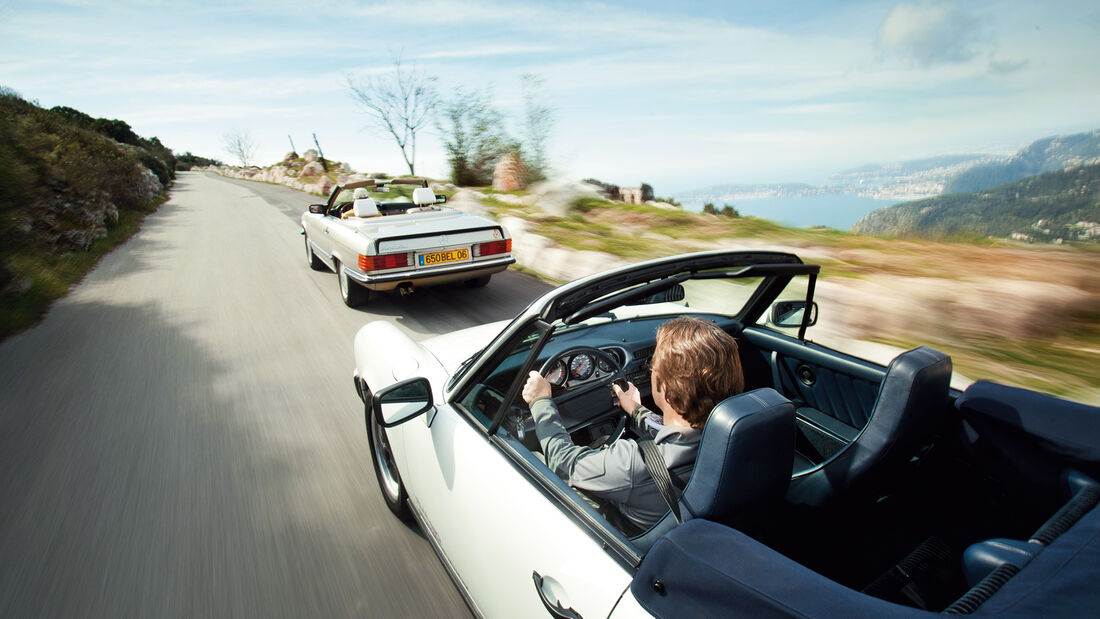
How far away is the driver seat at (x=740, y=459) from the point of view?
45.9 inches

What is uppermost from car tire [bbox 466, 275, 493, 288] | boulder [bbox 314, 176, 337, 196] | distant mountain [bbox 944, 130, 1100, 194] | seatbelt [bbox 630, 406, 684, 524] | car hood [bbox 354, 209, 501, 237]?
distant mountain [bbox 944, 130, 1100, 194]

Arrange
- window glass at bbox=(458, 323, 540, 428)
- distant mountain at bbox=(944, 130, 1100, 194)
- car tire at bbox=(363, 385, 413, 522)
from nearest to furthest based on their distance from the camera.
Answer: window glass at bbox=(458, 323, 540, 428), car tire at bbox=(363, 385, 413, 522), distant mountain at bbox=(944, 130, 1100, 194)

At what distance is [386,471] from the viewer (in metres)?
2.66

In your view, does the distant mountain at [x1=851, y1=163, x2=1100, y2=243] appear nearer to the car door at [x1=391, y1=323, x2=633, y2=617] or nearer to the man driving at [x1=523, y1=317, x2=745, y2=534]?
the man driving at [x1=523, y1=317, x2=745, y2=534]

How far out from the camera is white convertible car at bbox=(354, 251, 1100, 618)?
3.19 feet

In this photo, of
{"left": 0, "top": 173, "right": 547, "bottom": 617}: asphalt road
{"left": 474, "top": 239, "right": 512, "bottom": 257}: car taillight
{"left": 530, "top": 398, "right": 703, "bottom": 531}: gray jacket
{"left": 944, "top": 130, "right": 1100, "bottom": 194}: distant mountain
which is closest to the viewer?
{"left": 530, "top": 398, "right": 703, "bottom": 531}: gray jacket

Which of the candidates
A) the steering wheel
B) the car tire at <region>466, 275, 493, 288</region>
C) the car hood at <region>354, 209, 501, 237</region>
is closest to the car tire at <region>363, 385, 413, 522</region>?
the steering wheel

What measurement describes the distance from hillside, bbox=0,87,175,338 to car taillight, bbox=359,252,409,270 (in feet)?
13.5

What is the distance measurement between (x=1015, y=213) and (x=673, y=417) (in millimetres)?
7264

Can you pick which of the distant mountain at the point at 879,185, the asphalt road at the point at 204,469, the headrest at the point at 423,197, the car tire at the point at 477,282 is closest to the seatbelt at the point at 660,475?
the asphalt road at the point at 204,469

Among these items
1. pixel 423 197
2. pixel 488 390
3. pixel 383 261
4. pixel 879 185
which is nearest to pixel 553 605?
pixel 488 390

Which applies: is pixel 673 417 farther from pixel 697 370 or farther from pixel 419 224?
pixel 419 224

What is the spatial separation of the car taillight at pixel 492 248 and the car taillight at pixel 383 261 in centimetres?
82

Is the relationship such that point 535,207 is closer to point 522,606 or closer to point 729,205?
point 729,205
